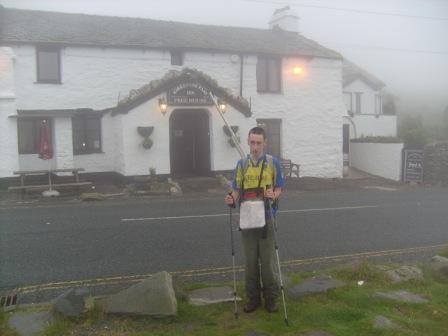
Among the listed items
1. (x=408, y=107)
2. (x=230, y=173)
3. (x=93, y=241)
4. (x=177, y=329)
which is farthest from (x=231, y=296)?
(x=408, y=107)

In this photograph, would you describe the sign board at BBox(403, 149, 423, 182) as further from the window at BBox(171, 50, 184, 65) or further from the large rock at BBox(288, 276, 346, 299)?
the large rock at BBox(288, 276, 346, 299)

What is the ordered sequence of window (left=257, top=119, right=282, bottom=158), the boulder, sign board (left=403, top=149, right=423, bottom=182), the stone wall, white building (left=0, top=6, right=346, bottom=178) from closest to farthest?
the boulder → white building (left=0, top=6, right=346, bottom=178) → window (left=257, top=119, right=282, bottom=158) → the stone wall → sign board (left=403, top=149, right=423, bottom=182)

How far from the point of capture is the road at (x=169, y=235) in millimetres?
7160

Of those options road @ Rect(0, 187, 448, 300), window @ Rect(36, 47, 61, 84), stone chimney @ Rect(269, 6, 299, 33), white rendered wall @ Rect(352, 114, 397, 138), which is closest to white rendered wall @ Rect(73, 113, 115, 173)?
window @ Rect(36, 47, 61, 84)

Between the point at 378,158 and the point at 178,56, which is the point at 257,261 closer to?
the point at 178,56

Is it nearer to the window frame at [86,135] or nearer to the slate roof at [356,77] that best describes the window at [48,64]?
the window frame at [86,135]

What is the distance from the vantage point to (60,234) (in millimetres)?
9539

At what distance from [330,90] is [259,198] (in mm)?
20314

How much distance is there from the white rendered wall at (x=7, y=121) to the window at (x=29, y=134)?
63 cm

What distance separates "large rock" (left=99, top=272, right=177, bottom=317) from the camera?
4852 mm

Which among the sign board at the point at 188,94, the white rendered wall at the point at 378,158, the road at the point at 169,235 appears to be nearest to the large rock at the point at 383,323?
the road at the point at 169,235

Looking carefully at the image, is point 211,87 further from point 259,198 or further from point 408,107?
point 408,107

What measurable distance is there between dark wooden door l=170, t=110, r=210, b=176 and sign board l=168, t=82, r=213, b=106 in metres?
1.22

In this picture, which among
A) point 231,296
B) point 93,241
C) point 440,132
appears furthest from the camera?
point 440,132
